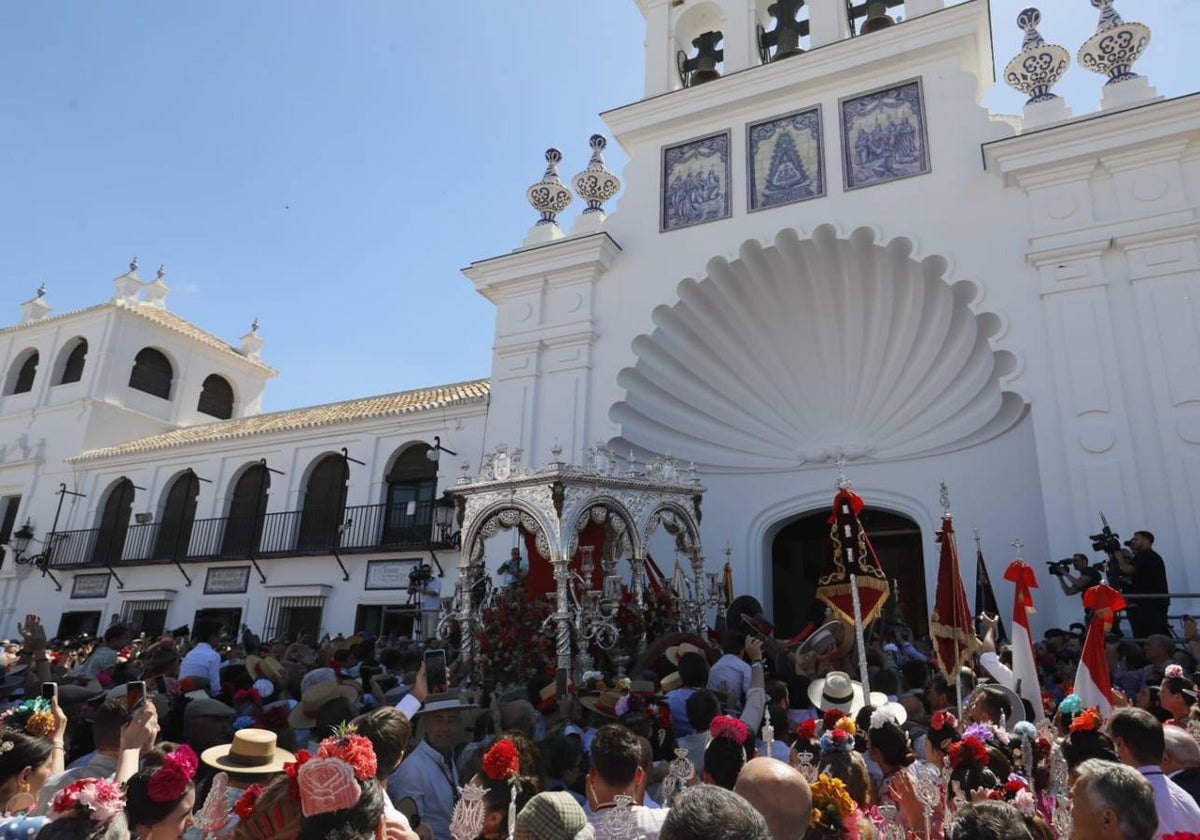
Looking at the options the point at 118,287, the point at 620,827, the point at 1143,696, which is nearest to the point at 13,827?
the point at 620,827

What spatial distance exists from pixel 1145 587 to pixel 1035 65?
23.1 feet

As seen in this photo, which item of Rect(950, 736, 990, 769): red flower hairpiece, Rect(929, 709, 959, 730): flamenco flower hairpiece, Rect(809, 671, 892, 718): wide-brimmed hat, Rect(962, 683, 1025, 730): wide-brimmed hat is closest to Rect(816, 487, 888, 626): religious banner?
Rect(809, 671, 892, 718): wide-brimmed hat

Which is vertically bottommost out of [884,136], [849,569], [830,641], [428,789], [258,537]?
[428,789]

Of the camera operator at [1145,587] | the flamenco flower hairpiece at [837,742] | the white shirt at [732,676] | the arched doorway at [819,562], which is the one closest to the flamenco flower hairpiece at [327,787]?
the flamenco flower hairpiece at [837,742]

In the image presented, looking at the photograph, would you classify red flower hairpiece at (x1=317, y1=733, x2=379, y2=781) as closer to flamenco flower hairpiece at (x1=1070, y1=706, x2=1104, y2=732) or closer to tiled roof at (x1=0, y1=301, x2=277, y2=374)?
flamenco flower hairpiece at (x1=1070, y1=706, x2=1104, y2=732)

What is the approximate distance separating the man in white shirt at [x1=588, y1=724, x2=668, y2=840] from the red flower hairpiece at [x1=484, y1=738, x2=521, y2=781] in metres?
0.29

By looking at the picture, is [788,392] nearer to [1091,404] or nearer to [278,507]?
[1091,404]

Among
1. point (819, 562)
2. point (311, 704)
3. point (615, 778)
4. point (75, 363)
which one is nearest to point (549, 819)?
point (615, 778)

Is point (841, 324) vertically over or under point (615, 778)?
over

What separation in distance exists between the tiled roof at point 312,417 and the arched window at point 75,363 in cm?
258

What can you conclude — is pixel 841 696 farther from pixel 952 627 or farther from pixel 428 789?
pixel 428 789

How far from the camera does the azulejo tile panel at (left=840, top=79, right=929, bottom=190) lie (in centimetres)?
1172

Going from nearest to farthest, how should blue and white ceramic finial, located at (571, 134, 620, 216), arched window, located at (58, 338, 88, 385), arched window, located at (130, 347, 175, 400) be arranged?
blue and white ceramic finial, located at (571, 134, 620, 216), arched window, located at (58, 338, 88, 385), arched window, located at (130, 347, 175, 400)

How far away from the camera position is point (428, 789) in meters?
3.98
